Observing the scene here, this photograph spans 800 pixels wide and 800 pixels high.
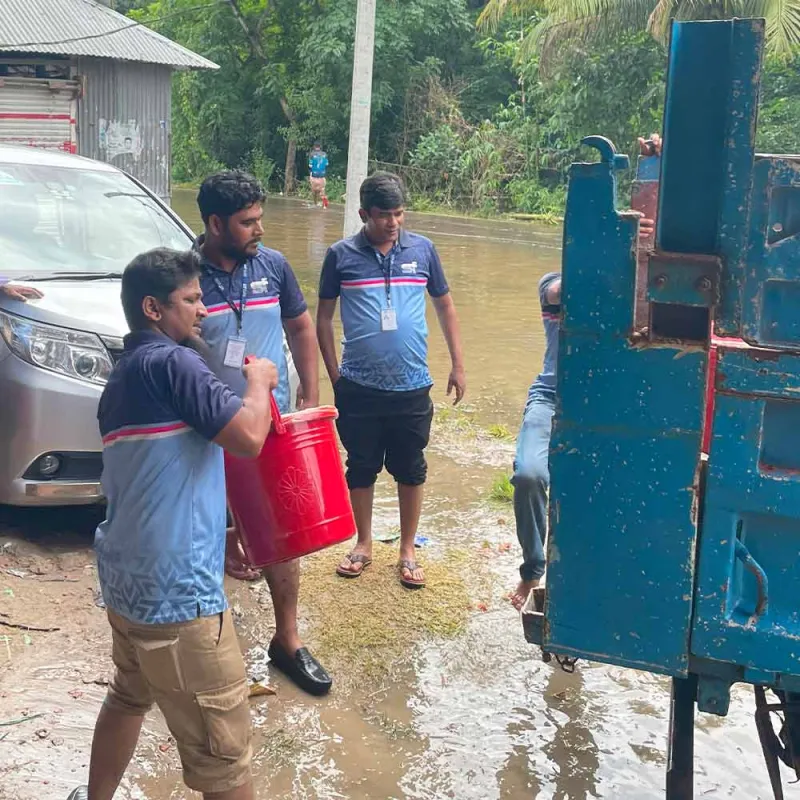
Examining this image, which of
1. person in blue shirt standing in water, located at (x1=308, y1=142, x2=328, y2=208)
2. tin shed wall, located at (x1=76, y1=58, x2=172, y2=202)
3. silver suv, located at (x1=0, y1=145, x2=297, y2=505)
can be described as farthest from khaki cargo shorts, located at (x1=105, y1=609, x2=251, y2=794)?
person in blue shirt standing in water, located at (x1=308, y1=142, x2=328, y2=208)

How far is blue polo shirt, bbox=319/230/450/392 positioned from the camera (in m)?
4.56

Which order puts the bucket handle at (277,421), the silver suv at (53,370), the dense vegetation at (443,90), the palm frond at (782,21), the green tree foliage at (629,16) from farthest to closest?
the dense vegetation at (443,90), the green tree foliage at (629,16), the palm frond at (782,21), the silver suv at (53,370), the bucket handle at (277,421)

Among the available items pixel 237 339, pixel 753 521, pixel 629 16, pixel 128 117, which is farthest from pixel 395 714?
pixel 629 16

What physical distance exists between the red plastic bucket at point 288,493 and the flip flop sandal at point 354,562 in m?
1.41

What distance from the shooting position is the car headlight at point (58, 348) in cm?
446

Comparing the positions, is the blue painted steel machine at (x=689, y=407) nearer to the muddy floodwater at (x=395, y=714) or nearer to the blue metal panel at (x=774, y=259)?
the blue metal panel at (x=774, y=259)

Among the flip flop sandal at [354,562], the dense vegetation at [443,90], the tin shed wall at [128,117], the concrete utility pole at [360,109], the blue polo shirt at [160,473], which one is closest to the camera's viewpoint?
the blue polo shirt at [160,473]

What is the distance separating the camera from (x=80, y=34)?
49.0 ft

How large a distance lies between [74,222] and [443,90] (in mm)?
24724

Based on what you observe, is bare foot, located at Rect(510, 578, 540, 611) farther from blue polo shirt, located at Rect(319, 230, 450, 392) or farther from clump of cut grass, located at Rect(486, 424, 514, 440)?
clump of cut grass, located at Rect(486, 424, 514, 440)

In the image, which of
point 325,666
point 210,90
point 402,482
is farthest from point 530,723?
point 210,90

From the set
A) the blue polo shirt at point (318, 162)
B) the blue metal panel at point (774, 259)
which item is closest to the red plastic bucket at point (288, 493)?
the blue metal panel at point (774, 259)

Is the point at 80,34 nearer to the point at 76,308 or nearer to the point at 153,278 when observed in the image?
the point at 76,308

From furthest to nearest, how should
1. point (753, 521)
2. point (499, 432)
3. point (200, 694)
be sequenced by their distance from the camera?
point (499, 432)
point (200, 694)
point (753, 521)
